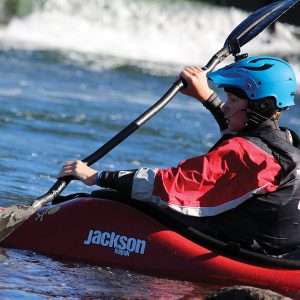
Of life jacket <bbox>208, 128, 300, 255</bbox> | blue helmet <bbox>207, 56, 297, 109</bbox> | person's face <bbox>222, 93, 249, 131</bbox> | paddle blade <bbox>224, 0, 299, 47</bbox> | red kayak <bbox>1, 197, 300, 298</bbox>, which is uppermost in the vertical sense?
paddle blade <bbox>224, 0, 299, 47</bbox>

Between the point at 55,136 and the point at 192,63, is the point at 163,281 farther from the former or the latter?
the point at 192,63

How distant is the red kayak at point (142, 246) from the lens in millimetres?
5129

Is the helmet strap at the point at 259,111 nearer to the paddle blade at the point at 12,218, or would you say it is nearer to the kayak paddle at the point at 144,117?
the kayak paddle at the point at 144,117

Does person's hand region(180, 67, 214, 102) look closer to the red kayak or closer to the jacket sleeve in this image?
the jacket sleeve

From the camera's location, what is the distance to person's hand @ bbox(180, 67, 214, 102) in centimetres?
568

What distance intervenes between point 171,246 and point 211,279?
11.0 inches

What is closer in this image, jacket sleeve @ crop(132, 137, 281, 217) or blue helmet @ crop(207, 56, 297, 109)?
jacket sleeve @ crop(132, 137, 281, 217)

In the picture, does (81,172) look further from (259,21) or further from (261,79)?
(259,21)

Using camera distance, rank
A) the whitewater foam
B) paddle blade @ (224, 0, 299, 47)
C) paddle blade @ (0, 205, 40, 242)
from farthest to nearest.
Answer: the whitewater foam
paddle blade @ (224, 0, 299, 47)
paddle blade @ (0, 205, 40, 242)

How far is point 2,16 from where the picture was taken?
19922 millimetres

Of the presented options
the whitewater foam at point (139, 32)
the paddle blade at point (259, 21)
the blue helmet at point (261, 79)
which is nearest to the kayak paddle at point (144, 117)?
the paddle blade at point (259, 21)

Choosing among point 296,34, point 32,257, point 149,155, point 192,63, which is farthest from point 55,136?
point 296,34

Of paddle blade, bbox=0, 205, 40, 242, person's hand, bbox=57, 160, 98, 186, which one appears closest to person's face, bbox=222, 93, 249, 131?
person's hand, bbox=57, 160, 98, 186

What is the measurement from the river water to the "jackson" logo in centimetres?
12
